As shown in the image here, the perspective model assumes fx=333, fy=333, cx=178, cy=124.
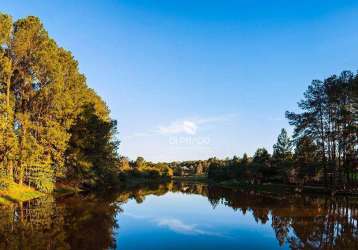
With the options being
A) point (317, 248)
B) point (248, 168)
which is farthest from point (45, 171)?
point (248, 168)

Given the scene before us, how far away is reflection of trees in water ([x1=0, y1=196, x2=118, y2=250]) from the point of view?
533 inches

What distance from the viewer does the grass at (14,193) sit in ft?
92.8

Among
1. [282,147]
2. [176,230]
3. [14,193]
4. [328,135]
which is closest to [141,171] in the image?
[282,147]

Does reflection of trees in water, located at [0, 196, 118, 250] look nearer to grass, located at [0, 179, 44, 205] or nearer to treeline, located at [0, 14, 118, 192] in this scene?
grass, located at [0, 179, 44, 205]

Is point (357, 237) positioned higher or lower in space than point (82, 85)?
lower

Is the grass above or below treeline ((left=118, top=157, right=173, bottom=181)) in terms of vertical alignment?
above

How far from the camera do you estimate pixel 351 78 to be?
44.7m

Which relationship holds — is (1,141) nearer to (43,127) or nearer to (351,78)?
(43,127)

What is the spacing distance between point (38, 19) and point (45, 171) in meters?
16.9

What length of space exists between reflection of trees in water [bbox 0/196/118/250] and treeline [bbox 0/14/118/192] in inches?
396

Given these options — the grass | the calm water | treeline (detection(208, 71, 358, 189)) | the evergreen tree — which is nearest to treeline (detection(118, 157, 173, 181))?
the evergreen tree

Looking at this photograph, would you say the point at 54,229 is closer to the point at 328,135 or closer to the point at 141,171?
the point at 328,135

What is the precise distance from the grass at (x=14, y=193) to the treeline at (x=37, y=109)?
89 cm

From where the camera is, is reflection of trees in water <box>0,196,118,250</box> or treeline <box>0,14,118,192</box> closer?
reflection of trees in water <box>0,196,118,250</box>
